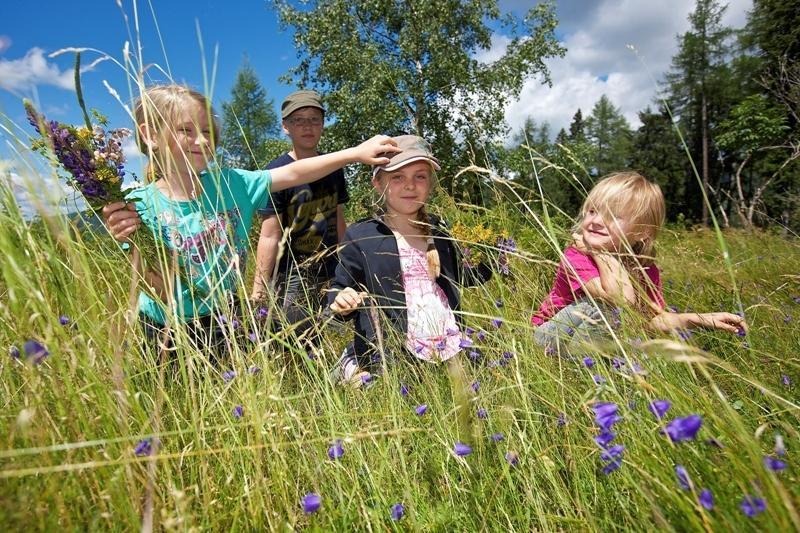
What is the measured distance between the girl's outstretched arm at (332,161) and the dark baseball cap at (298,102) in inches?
57.4

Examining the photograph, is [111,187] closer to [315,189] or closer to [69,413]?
[69,413]

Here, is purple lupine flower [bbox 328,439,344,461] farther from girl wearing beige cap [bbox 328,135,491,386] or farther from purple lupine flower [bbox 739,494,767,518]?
girl wearing beige cap [bbox 328,135,491,386]

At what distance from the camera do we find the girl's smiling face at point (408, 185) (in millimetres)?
2645

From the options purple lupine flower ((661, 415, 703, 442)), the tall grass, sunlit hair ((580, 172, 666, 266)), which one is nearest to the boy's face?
sunlit hair ((580, 172, 666, 266))

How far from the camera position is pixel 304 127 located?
12.4ft

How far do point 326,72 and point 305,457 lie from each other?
57.3 ft

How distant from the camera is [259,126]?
4041 cm

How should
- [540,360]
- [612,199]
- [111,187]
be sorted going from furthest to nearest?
1. [612,199]
2. [540,360]
3. [111,187]

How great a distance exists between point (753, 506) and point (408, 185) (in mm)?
2212

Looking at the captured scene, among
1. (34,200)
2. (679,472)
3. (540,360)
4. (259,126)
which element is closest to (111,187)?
(34,200)

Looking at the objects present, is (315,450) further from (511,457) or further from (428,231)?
(428,231)

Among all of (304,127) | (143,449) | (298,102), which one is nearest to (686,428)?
(143,449)

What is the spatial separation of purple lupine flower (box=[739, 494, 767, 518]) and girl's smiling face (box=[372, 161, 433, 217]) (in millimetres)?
2118

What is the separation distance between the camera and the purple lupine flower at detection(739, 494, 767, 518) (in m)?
0.63
